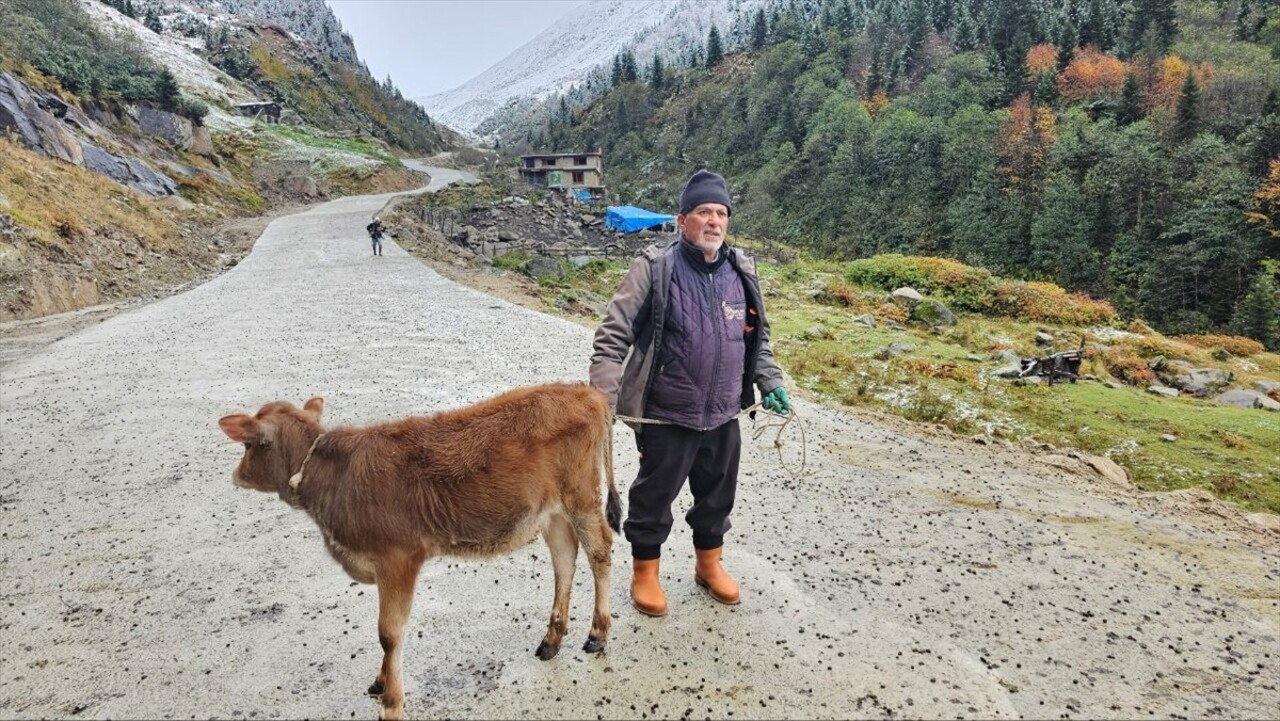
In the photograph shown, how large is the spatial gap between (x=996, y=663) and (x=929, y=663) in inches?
15.3

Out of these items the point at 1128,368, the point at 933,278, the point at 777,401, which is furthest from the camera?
the point at 933,278

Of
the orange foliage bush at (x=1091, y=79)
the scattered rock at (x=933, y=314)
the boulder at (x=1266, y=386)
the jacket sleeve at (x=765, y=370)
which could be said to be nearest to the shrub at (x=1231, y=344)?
the boulder at (x=1266, y=386)

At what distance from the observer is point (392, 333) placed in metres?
12.2

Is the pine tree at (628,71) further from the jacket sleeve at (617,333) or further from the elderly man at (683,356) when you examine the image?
the jacket sleeve at (617,333)

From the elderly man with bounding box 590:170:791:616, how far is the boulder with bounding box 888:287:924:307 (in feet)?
69.5

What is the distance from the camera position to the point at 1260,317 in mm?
26250

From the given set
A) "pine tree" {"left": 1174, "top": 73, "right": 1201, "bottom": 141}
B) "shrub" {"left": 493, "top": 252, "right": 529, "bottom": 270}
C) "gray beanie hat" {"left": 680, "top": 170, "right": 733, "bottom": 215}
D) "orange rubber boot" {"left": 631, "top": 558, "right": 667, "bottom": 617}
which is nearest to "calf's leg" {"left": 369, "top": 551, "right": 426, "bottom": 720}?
"orange rubber boot" {"left": 631, "top": 558, "right": 667, "bottom": 617}

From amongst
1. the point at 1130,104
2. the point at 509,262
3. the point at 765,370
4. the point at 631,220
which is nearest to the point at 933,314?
the point at 509,262

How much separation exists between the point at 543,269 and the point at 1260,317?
28097 millimetres

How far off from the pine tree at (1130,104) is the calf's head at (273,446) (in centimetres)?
5887

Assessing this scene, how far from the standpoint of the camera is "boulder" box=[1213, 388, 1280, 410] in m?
14.0

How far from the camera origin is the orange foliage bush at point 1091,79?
51438 mm

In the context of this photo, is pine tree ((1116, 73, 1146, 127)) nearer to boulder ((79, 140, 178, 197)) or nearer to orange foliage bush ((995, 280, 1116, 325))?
orange foliage bush ((995, 280, 1116, 325))

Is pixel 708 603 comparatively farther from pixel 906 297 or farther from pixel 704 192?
pixel 906 297
